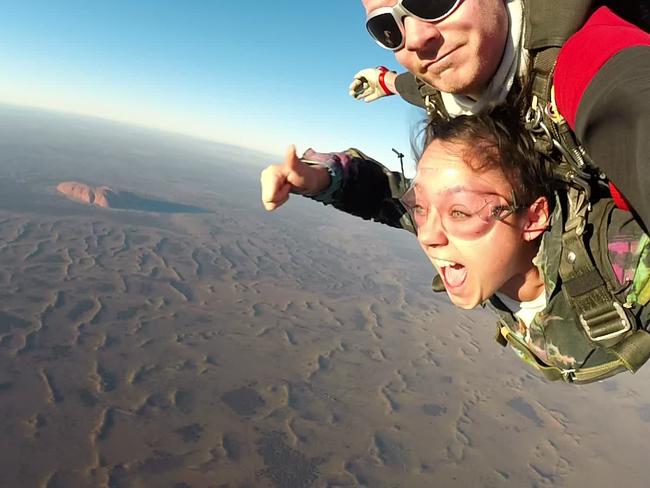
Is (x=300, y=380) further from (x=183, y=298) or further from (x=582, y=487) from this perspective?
(x=582, y=487)

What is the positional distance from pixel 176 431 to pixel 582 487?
83.3 ft

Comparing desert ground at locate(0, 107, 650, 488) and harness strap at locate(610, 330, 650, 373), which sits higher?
harness strap at locate(610, 330, 650, 373)

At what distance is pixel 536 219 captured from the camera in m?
1.31

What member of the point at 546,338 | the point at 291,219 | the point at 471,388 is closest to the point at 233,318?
the point at 471,388

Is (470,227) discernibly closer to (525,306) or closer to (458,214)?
(458,214)

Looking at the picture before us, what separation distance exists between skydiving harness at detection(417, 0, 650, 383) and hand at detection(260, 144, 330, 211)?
2.33 ft

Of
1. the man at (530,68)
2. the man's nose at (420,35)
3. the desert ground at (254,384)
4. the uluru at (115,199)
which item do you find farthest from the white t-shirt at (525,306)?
the uluru at (115,199)

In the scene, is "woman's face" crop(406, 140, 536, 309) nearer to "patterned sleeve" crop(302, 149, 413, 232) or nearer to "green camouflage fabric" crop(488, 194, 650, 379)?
"green camouflage fabric" crop(488, 194, 650, 379)

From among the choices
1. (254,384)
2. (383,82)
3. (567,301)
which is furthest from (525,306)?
(254,384)

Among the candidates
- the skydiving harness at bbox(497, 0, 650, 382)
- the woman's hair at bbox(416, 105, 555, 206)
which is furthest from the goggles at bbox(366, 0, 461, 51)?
the woman's hair at bbox(416, 105, 555, 206)

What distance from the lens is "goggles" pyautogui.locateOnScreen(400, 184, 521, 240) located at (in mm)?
1272

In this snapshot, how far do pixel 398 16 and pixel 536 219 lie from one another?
0.80 m

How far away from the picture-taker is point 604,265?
1140 millimetres

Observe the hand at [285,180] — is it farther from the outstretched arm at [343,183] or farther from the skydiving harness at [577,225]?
the skydiving harness at [577,225]
